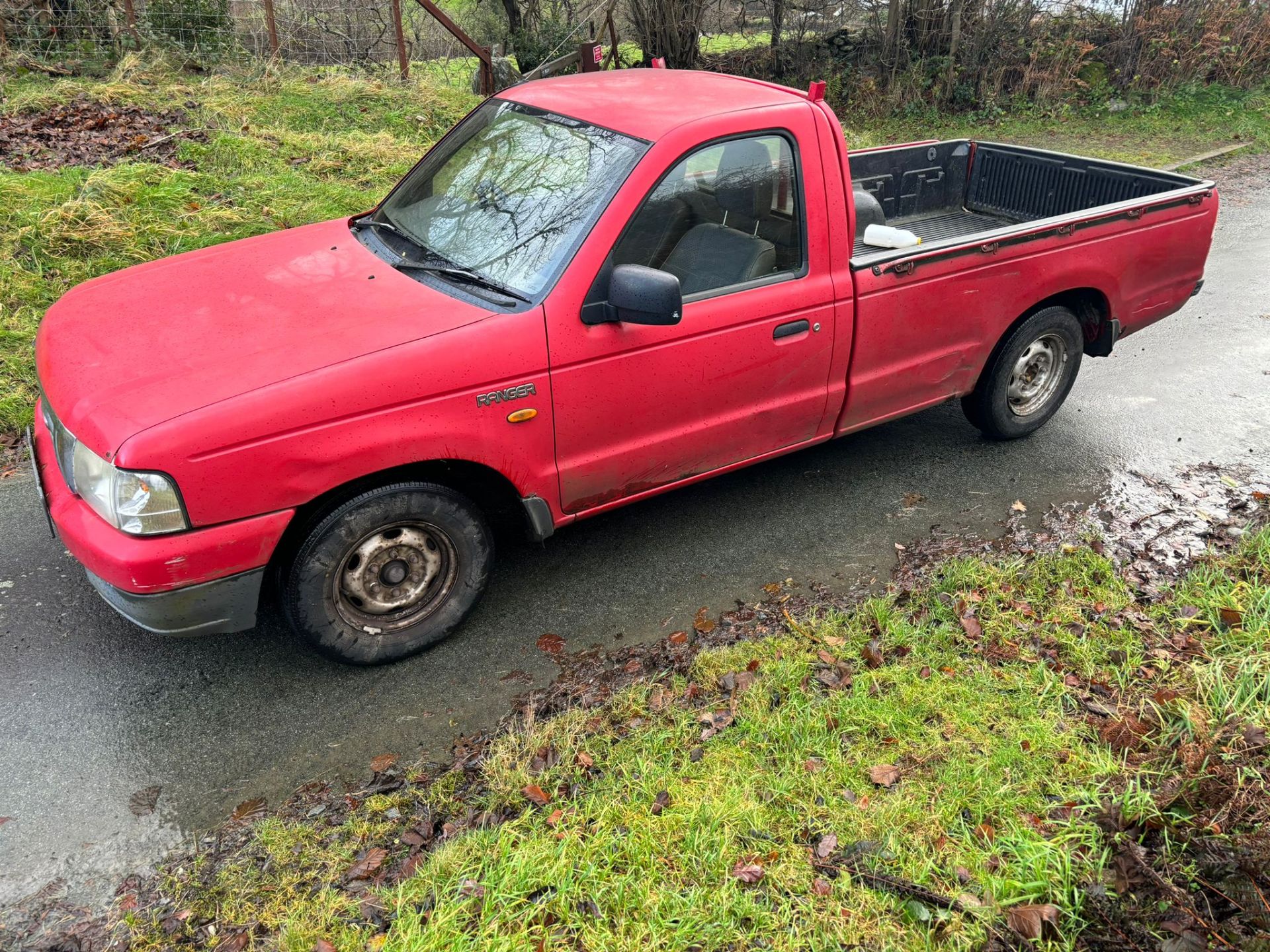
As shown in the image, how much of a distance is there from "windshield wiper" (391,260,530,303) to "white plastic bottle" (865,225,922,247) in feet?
7.01

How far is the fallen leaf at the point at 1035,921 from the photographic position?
2.71 metres

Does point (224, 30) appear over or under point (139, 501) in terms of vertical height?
over

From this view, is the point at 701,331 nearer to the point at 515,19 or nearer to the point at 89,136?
the point at 89,136

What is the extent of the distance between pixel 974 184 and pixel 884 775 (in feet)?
15.8

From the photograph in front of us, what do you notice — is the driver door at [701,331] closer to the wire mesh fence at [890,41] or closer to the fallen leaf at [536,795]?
the fallen leaf at [536,795]

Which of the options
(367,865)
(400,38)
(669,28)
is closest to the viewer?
(367,865)

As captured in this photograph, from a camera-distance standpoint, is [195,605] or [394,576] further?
[394,576]

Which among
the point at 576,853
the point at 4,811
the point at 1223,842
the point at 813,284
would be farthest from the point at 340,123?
the point at 1223,842

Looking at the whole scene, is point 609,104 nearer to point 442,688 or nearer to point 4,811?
point 442,688

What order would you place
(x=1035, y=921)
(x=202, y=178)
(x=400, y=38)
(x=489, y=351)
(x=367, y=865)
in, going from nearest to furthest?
(x=1035, y=921), (x=367, y=865), (x=489, y=351), (x=202, y=178), (x=400, y=38)

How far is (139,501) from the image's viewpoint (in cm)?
320

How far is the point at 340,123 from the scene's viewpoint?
10.2m

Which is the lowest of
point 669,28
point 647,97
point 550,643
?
point 550,643

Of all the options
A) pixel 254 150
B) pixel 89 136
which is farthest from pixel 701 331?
pixel 89 136
